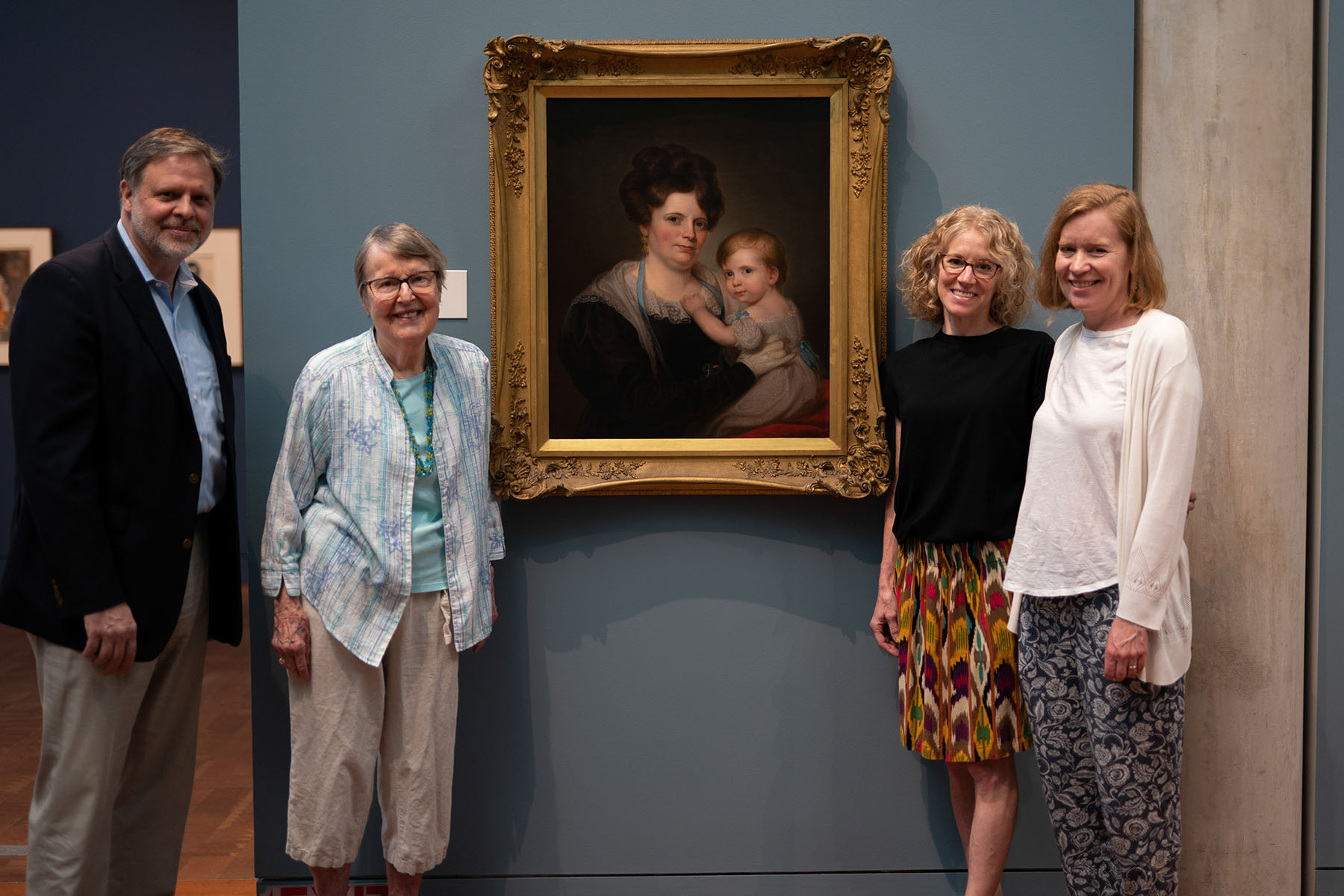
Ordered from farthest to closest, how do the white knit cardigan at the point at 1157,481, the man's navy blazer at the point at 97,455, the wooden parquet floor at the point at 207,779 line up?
1. the wooden parquet floor at the point at 207,779
2. the man's navy blazer at the point at 97,455
3. the white knit cardigan at the point at 1157,481

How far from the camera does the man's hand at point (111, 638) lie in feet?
7.28

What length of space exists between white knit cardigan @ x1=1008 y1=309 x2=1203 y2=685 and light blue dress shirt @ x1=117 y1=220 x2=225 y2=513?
222 cm

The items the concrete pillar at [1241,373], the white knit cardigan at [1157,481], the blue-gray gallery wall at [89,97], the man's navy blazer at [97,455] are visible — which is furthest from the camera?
the blue-gray gallery wall at [89,97]

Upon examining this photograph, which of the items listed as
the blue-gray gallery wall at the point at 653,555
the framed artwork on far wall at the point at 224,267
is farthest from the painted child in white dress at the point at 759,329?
the framed artwork on far wall at the point at 224,267

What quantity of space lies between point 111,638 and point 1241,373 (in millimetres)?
3101

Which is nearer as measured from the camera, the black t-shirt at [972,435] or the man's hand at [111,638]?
the man's hand at [111,638]

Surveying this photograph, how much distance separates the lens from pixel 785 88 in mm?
2791

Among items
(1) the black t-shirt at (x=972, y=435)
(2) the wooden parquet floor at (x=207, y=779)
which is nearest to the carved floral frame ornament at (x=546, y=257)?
(1) the black t-shirt at (x=972, y=435)

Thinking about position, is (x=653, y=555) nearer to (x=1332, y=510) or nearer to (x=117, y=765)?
(x=117, y=765)

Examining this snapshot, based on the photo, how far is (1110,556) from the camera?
221cm

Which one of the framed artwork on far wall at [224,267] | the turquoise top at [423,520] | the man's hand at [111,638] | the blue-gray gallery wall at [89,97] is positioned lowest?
the man's hand at [111,638]

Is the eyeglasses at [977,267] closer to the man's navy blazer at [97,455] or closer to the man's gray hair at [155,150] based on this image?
the man's gray hair at [155,150]

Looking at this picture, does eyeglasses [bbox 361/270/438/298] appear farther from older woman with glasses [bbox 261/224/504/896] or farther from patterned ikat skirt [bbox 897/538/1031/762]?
patterned ikat skirt [bbox 897/538/1031/762]

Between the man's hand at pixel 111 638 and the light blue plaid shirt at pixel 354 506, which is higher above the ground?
the light blue plaid shirt at pixel 354 506
